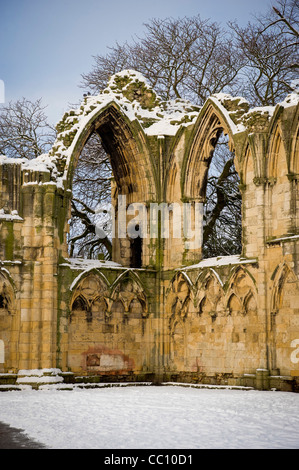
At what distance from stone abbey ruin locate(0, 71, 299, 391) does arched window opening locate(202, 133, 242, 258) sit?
14.7 feet

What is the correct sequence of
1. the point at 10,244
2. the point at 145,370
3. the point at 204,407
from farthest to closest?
the point at 145,370 < the point at 10,244 < the point at 204,407

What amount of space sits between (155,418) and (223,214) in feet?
45.2

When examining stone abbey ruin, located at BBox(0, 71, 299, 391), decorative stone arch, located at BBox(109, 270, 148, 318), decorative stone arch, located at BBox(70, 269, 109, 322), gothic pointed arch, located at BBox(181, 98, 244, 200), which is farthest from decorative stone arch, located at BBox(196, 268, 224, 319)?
gothic pointed arch, located at BBox(181, 98, 244, 200)

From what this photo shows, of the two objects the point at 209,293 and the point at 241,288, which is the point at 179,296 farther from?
the point at 241,288

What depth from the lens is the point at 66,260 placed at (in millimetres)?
16766

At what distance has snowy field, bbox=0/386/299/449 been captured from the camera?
8469 mm

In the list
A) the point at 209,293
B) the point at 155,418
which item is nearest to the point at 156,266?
the point at 209,293

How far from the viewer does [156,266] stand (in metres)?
18.0

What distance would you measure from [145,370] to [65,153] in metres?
4.66

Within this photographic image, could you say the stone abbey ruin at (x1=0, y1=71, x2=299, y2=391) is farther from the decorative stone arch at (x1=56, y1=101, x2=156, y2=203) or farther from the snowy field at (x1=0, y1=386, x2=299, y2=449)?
the snowy field at (x1=0, y1=386, x2=299, y2=449)

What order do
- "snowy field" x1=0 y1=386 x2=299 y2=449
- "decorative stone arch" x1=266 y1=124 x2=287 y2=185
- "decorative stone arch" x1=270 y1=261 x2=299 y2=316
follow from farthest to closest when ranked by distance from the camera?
"decorative stone arch" x1=266 y1=124 x2=287 y2=185, "decorative stone arch" x1=270 y1=261 x2=299 y2=316, "snowy field" x1=0 y1=386 x2=299 y2=449

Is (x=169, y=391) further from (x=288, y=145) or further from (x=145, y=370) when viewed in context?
(x=288, y=145)

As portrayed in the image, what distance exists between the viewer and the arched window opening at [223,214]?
23.1 metres

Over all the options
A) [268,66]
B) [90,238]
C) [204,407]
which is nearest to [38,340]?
[204,407]
